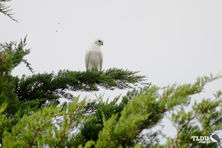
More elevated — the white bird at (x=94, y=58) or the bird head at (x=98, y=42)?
the bird head at (x=98, y=42)

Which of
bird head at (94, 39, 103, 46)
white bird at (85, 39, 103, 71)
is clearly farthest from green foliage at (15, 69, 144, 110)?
bird head at (94, 39, 103, 46)

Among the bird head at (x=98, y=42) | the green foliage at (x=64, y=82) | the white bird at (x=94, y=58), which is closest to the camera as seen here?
the green foliage at (x=64, y=82)

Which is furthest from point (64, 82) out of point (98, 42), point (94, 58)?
point (98, 42)

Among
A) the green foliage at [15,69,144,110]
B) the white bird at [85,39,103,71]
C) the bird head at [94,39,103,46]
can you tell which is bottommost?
the green foliage at [15,69,144,110]

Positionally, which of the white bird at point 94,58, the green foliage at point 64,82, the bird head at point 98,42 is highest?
the bird head at point 98,42

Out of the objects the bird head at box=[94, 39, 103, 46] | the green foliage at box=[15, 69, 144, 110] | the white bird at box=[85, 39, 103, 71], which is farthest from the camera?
the bird head at box=[94, 39, 103, 46]

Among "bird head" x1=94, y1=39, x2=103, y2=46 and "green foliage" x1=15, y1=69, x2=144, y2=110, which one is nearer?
"green foliage" x1=15, y1=69, x2=144, y2=110

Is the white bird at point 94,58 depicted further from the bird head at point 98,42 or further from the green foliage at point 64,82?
the green foliage at point 64,82

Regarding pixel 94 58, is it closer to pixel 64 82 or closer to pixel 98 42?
pixel 98 42

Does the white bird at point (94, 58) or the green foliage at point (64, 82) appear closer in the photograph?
the green foliage at point (64, 82)

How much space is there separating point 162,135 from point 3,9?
1435 mm

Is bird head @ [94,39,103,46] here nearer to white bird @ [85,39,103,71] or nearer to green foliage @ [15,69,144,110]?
white bird @ [85,39,103,71]

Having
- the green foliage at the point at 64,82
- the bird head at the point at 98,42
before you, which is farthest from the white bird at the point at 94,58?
the green foliage at the point at 64,82

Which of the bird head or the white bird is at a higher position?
the bird head
